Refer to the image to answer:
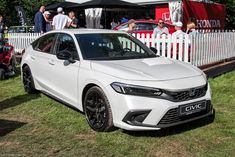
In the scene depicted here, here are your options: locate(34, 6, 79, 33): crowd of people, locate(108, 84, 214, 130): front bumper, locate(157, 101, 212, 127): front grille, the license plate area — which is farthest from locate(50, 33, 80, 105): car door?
locate(34, 6, 79, 33): crowd of people

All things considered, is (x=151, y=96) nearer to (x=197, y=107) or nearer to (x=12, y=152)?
(x=197, y=107)

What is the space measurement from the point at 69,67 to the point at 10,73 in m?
4.73

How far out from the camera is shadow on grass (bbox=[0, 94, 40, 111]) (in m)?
6.82

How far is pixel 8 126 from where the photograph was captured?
18.1ft

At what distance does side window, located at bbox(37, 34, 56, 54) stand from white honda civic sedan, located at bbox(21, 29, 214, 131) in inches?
1.1

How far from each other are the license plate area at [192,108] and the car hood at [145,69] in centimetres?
42

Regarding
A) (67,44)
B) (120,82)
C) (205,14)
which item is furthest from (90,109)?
(205,14)

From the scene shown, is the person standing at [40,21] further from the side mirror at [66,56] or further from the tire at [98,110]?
the tire at [98,110]

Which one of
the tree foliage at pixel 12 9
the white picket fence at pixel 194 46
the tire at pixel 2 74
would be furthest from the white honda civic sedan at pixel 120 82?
the tree foliage at pixel 12 9

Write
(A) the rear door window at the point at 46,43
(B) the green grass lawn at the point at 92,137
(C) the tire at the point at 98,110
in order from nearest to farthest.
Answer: (B) the green grass lawn at the point at 92,137 → (C) the tire at the point at 98,110 → (A) the rear door window at the point at 46,43

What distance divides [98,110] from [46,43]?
7.88 ft

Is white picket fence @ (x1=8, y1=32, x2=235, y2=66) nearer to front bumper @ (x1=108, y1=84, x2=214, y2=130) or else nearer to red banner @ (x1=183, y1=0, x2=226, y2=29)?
front bumper @ (x1=108, y1=84, x2=214, y2=130)

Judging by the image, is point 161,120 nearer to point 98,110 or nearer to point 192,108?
point 192,108

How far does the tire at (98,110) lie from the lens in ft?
15.8
